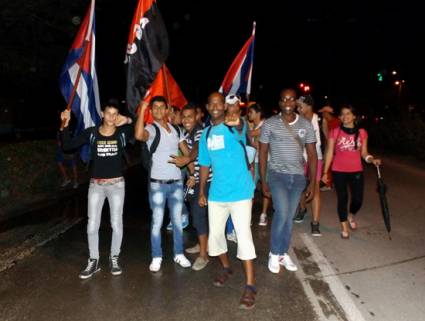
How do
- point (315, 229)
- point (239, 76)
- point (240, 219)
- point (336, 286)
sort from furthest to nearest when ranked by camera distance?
point (239, 76)
point (315, 229)
point (336, 286)
point (240, 219)

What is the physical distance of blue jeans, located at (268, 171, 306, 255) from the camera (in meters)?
4.88

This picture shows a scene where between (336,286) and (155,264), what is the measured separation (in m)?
2.04

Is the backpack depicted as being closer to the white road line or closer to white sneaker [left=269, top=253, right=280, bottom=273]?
white sneaker [left=269, top=253, right=280, bottom=273]

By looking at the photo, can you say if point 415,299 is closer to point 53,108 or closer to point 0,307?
point 0,307

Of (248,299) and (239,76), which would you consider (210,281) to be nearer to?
(248,299)

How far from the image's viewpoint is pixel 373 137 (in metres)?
27.0

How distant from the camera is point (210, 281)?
4.93m

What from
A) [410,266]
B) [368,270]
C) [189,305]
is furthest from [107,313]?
[410,266]

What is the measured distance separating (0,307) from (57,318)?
70 centimetres

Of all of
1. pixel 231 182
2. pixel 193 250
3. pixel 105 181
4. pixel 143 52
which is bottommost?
pixel 193 250

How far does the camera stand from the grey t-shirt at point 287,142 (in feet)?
15.9

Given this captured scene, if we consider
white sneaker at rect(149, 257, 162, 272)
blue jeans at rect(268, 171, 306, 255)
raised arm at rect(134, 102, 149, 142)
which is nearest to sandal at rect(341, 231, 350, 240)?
blue jeans at rect(268, 171, 306, 255)

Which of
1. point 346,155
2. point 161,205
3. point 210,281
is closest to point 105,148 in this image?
point 161,205

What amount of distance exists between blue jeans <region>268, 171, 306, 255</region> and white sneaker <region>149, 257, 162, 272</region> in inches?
53.1
